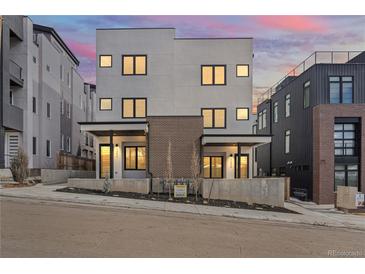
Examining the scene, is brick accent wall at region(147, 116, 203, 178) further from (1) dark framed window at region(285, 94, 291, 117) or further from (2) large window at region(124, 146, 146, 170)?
(1) dark framed window at region(285, 94, 291, 117)

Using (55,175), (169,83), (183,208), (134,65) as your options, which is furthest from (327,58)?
(55,175)

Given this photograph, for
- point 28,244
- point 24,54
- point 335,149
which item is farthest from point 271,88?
point 28,244

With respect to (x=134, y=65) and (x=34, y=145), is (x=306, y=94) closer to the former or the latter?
(x=134, y=65)

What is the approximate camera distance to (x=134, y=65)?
26.8m

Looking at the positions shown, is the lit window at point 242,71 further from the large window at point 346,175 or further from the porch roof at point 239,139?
the large window at point 346,175

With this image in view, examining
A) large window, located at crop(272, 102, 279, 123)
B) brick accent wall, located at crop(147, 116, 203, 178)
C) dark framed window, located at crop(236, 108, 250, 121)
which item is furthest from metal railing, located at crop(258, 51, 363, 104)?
brick accent wall, located at crop(147, 116, 203, 178)

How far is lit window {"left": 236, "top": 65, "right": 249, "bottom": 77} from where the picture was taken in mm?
26672

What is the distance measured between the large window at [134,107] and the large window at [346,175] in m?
14.4

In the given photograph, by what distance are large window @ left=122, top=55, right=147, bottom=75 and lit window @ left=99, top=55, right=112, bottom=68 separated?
1.03m

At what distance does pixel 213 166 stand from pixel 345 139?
9.62 meters

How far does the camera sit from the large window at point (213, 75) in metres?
26.9

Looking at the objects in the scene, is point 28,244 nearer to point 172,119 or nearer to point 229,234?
point 229,234

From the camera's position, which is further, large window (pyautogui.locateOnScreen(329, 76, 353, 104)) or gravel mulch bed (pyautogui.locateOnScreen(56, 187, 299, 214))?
large window (pyautogui.locateOnScreen(329, 76, 353, 104))

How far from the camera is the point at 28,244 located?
8.85 metres
